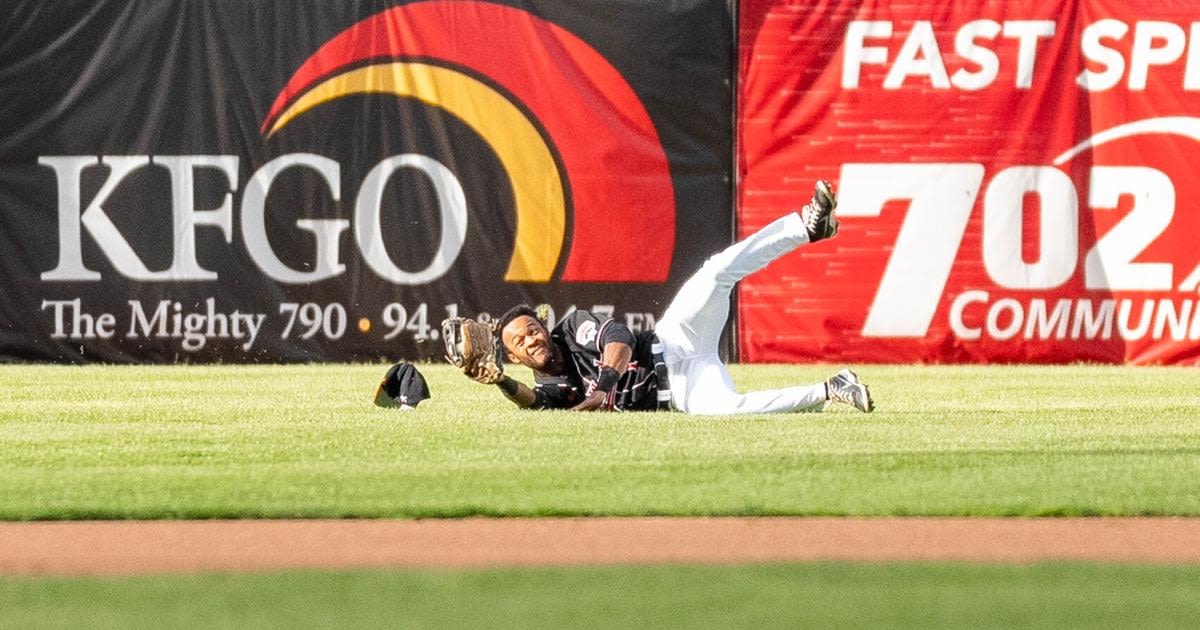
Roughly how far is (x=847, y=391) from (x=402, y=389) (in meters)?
2.63

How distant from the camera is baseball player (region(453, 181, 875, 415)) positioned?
1036 centimetres

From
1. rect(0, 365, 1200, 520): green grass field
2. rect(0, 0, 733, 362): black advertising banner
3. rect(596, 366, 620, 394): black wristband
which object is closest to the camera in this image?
rect(0, 365, 1200, 520): green grass field

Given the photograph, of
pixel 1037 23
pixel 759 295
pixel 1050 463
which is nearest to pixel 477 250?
pixel 759 295

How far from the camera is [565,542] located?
6500mm

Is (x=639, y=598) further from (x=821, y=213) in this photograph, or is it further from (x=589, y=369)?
(x=589, y=369)

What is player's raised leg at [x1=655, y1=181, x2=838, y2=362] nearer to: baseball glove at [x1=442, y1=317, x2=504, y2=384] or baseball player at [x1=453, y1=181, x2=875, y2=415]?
Answer: baseball player at [x1=453, y1=181, x2=875, y2=415]

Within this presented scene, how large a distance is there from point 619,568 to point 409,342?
10.4m

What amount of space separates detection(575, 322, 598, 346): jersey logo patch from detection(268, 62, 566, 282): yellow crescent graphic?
18.0 feet

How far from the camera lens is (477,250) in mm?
16016

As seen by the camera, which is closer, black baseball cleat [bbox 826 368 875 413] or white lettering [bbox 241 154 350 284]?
black baseball cleat [bbox 826 368 875 413]

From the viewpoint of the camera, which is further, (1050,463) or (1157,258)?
(1157,258)

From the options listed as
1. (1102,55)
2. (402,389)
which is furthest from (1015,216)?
(402,389)

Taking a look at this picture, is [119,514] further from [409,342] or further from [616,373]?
[409,342]

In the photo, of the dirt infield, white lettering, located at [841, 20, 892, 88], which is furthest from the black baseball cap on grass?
white lettering, located at [841, 20, 892, 88]
